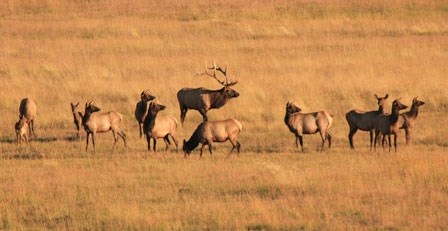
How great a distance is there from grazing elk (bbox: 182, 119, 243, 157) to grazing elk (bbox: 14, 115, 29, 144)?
4.01 m

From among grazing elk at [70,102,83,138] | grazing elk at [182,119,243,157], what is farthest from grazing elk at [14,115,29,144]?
grazing elk at [182,119,243,157]

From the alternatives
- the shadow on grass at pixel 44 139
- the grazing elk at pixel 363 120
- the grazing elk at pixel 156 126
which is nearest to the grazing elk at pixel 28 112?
the shadow on grass at pixel 44 139

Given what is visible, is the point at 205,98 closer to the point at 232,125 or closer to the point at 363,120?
the point at 232,125

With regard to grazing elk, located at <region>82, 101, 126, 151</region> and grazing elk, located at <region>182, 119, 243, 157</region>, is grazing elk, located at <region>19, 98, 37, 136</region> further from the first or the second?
grazing elk, located at <region>182, 119, 243, 157</region>

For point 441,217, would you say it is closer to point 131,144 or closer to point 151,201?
point 151,201

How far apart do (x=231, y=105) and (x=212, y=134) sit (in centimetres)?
699

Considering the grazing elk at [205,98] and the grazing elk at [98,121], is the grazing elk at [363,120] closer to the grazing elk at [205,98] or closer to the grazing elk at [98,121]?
the grazing elk at [205,98]

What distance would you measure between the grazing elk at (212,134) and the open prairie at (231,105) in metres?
0.30

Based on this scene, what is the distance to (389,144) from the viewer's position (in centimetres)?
2272

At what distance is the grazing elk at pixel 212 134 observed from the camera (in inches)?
877

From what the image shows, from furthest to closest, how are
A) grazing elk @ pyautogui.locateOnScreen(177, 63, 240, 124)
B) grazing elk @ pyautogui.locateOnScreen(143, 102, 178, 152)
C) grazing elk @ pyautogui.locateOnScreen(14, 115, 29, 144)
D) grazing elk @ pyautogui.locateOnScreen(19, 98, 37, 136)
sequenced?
1. grazing elk @ pyautogui.locateOnScreen(177, 63, 240, 124)
2. grazing elk @ pyautogui.locateOnScreen(19, 98, 37, 136)
3. grazing elk @ pyautogui.locateOnScreen(14, 115, 29, 144)
4. grazing elk @ pyautogui.locateOnScreen(143, 102, 178, 152)

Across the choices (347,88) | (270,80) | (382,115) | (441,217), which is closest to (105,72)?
(270,80)

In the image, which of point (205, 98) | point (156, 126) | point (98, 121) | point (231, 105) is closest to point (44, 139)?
point (98, 121)

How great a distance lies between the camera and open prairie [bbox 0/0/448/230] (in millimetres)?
17047
